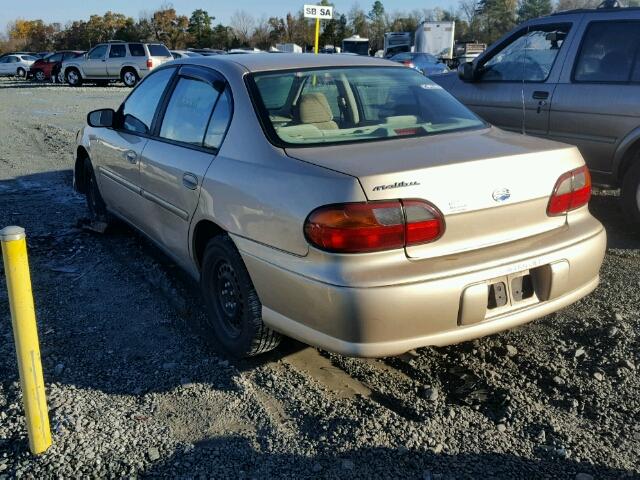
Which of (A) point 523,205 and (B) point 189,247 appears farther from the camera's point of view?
(B) point 189,247

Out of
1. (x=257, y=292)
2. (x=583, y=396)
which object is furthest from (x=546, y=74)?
(x=257, y=292)

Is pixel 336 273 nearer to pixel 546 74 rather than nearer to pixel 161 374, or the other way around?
pixel 161 374

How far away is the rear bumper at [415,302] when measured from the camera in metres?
2.61

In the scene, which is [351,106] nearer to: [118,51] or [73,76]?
[118,51]

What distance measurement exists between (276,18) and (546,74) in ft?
247

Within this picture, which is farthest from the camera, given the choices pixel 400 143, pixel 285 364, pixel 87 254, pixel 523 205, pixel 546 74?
pixel 546 74

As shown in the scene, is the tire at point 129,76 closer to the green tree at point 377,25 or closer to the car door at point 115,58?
the car door at point 115,58

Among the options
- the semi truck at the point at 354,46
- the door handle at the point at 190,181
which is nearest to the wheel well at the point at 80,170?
the door handle at the point at 190,181

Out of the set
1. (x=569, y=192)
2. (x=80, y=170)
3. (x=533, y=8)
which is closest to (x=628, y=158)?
(x=569, y=192)

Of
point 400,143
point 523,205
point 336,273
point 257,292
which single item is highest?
point 400,143

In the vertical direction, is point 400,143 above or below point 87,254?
above

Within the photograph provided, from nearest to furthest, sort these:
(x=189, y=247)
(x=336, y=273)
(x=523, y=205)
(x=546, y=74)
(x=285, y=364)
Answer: (x=336, y=273)
(x=523, y=205)
(x=285, y=364)
(x=189, y=247)
(x=546, y=74)

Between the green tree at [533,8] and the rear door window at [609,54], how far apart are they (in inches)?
2419

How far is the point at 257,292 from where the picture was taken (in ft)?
10.0
